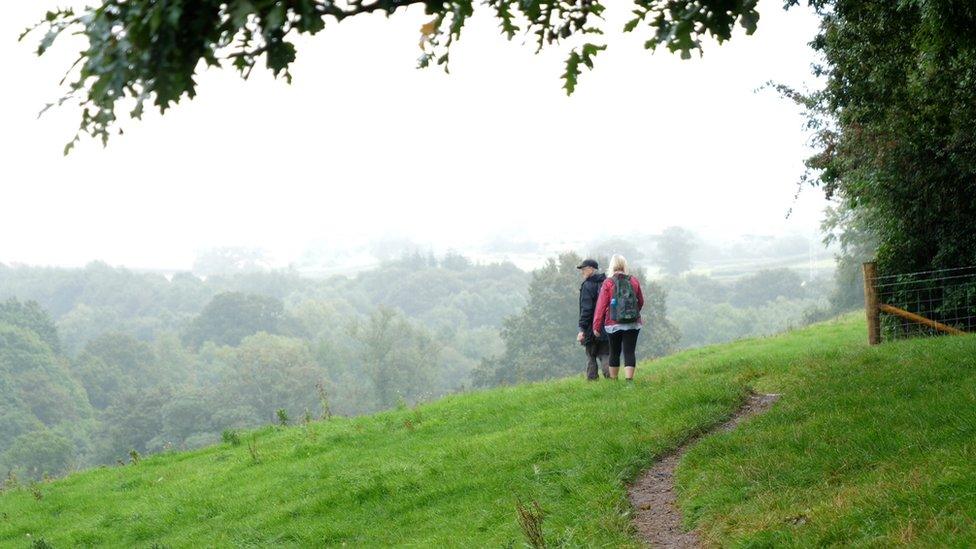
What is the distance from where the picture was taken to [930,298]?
19328 mm

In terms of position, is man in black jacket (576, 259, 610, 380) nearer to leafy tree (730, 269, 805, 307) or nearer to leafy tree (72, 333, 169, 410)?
leafy tree (72, 333, 169, 410)

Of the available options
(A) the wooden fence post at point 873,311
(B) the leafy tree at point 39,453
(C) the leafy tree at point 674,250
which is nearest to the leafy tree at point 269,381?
(B) the leafy tree at point 39,453

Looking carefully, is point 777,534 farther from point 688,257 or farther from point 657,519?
point 688,257

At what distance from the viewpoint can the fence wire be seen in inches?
718

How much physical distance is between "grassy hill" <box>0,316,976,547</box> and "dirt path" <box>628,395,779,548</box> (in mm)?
155

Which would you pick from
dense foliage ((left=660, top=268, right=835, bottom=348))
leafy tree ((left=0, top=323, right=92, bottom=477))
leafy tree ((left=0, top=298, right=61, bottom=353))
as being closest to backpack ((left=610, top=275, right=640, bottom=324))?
leafy tree ((left=0, top=323, right=92, bottom=477))

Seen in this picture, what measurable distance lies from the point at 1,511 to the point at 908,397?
46.8 ft

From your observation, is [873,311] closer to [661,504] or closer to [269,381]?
[661,504]

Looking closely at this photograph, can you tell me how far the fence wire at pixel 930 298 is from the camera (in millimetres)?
18234

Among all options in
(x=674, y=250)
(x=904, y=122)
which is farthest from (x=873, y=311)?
(x=674, y=250)

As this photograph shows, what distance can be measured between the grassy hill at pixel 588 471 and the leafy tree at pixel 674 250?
179 metres

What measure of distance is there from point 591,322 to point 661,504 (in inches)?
280

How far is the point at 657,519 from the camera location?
8.27 m

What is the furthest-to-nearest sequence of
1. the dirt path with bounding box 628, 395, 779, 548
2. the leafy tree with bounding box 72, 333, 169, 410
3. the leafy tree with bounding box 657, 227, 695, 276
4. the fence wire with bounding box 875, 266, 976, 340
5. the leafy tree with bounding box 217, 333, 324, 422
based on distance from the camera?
1. the leafy tree with bounding box 657, 227, 695, 276
2. the leafy tree with bounding box 72, 333, 169, 410
3. the leafy tree with bounding box 217, 333, 324, 422
4. the fence wire with bounding box 875, 266, 976, 340
5. the dirt path with bounding box 628, 395, 779, 548
